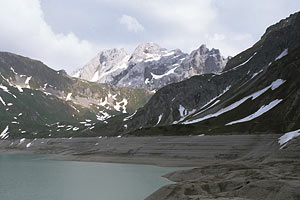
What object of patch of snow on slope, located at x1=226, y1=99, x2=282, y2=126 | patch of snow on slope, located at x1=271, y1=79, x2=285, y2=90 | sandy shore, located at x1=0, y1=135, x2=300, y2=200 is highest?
patch of snow on slope, located at x1=271, y1=79, x2=285, y2=90

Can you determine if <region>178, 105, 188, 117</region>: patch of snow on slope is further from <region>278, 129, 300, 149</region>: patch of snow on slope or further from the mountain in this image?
<region>278, 129, 300, 149</region>: patch of snow on slope

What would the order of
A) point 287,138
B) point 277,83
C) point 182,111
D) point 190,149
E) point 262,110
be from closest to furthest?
point 287,138 → point 190,149 → point 262,110 → point 277,83 → point 182,111

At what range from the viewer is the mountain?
8644 centimetres

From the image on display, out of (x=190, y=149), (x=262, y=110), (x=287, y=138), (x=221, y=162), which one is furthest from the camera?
(x=262, y=110)

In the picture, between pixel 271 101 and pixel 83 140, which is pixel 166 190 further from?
pixel 83 140

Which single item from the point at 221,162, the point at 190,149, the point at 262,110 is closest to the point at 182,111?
the point at 262,110

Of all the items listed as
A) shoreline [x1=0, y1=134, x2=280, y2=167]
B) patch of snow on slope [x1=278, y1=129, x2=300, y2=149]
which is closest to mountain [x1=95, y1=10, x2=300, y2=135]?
shoreline [x1=0, y1=134, x2=280, y2=167]

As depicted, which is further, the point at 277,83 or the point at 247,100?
the point at 247,100

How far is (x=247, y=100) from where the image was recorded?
114m

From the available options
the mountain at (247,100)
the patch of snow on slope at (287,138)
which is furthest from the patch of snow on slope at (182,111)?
the patch of snow on slope at (287,138)

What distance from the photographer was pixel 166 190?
2864 cm

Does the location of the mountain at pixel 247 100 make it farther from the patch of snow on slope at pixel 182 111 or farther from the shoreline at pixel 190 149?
the shoreline at pixel 190 149

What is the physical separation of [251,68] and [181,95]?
4295 centimetres

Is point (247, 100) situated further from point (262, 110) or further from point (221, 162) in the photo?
point (221, 162)
